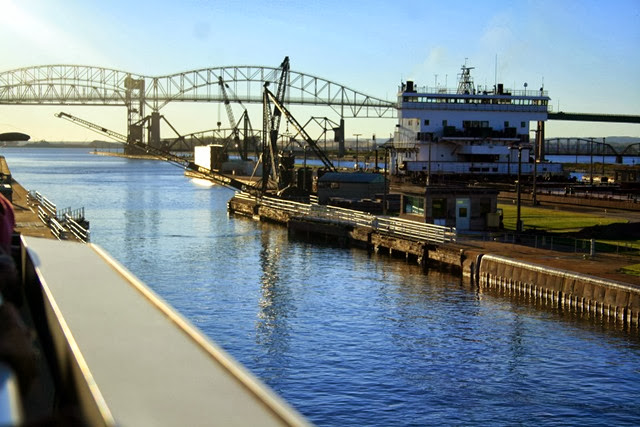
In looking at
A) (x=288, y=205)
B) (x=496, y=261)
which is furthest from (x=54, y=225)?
(x=288, y=205)

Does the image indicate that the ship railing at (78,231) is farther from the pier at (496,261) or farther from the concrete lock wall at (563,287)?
the concrete lock wall at (563,287)

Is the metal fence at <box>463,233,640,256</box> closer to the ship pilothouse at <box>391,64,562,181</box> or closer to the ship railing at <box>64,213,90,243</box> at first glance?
the ship railing at <box>64,213,90,243</box>

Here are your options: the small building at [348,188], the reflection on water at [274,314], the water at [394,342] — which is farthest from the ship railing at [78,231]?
the small building at [348,188]

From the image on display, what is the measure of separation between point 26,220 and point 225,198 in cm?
6686

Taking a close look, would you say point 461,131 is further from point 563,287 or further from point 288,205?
point 563,287

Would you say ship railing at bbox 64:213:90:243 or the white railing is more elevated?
ship railing at bbox 64:213:90:243

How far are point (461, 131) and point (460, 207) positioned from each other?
46.0 metres

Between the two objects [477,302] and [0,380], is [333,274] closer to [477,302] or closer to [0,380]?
[477,302]

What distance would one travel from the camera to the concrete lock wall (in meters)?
28.3

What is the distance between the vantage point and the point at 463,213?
153 ft

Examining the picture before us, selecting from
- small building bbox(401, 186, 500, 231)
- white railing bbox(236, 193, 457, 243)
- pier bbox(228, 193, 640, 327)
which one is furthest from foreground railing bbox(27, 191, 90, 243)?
small building bbox(401, 186, 500, 231)

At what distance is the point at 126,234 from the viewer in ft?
189

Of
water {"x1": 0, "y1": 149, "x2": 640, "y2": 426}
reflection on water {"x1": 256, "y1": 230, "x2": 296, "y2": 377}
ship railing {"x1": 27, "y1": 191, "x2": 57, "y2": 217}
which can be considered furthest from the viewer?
ship railing {"x1": 27, "y1": 191, "x2": 57, "y2": 217}

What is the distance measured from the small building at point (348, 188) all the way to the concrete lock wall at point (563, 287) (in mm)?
31144
